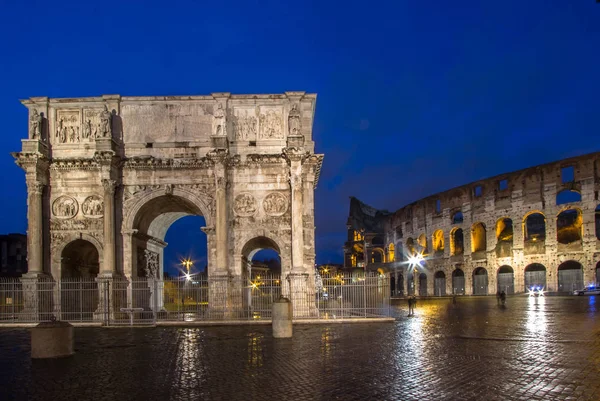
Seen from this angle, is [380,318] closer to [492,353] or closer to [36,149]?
[492,353]

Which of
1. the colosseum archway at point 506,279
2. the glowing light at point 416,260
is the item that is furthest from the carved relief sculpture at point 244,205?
the glowing light at point 416,260

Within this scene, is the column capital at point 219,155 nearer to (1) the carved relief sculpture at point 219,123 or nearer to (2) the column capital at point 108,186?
(1) the carved relief sculpture at point 219,123

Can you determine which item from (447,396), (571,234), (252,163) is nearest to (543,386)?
(447,396)

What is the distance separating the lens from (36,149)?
72.9 feet

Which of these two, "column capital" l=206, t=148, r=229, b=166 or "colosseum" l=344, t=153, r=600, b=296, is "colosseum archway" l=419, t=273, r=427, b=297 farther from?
"column capital" l=206, t=148, r=229, b=166

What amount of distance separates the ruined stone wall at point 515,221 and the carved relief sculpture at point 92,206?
30.4 m

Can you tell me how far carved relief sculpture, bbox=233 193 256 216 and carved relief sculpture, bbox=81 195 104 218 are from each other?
5.81 meters

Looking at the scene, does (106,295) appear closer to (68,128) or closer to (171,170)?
(171,170)

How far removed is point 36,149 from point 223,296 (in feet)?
32.4

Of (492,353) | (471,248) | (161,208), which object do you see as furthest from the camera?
(471,248)

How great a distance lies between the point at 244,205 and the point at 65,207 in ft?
25.3

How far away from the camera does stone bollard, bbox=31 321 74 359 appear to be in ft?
37.3

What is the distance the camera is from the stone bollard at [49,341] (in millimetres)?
11359

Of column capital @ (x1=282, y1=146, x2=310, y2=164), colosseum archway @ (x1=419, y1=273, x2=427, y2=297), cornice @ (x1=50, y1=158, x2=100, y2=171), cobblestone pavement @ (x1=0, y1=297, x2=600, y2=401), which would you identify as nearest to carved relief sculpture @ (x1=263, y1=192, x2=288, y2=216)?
column capital @ (x1=282, y1=146, x2=310, y2=164)
